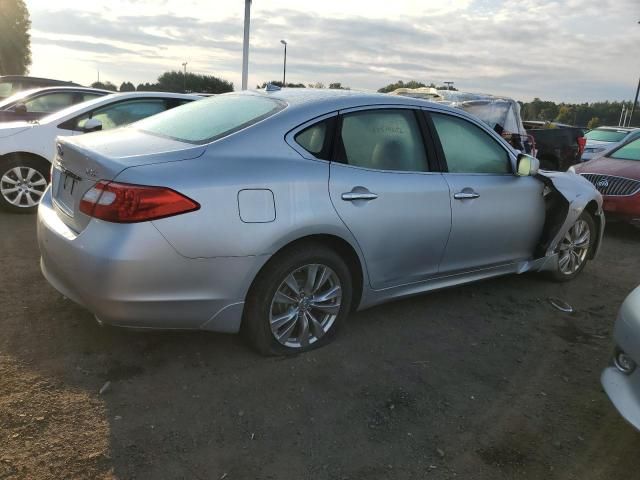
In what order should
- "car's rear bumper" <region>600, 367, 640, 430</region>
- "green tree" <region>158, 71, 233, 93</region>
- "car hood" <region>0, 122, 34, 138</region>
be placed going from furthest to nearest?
1. "green tree" <region>158, 71, 233, 93</region>
2. "car hood" <region>0, 122, 34, 138</region>
3. "car's rear bumper" <region>600, 367, 640, 430</region>

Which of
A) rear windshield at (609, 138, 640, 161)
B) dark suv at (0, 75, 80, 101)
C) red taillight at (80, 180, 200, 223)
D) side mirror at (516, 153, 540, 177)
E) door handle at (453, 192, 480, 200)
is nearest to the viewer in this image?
red taillight at (80, 180, 200, 223)

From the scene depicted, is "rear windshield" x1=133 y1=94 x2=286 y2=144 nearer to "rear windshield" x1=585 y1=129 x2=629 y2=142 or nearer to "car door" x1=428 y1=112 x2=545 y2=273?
"car door" x1=428 y1=112 x2=545 y2=273

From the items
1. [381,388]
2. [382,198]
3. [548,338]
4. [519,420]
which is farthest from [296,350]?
[548,338]

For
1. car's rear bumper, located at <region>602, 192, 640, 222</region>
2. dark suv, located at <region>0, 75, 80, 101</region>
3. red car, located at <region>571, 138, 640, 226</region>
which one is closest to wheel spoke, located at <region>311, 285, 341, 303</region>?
red car, located at <region>571, 138, 640, 226</region>

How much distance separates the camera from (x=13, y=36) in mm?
48594

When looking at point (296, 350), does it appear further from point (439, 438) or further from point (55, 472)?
point (55, 472)

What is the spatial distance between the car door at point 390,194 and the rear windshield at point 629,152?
6.12 m

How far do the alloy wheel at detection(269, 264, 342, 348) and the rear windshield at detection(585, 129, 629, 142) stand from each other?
1580 centimetres

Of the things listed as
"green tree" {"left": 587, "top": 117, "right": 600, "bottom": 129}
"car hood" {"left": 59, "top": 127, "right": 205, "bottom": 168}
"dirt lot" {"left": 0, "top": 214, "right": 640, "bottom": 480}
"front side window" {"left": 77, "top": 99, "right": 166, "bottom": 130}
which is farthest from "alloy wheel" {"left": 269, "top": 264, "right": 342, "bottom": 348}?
Answer: "green tree" {"left": 587, "top": 117, "right": 600, "bottom": 129}

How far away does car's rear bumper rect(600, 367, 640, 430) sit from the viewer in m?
2.43

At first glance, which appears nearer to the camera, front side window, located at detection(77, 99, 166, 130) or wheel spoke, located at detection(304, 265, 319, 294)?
wheel spoke, located at detection(304, 265, 319, 294)

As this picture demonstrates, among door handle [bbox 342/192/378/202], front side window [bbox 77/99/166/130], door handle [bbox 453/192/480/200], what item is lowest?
door handle [bbox 453/192/480/200]

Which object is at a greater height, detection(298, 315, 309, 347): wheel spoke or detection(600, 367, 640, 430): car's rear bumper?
detection(600, 367, 640, 430): car's rear bumper

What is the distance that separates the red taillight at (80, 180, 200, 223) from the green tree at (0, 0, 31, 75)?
5334 centimetres
